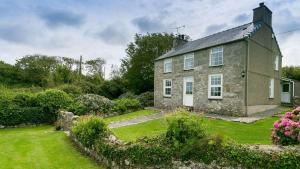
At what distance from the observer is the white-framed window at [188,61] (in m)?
21.3

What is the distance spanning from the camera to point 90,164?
9078 mm

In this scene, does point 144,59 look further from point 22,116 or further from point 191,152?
point 191,152

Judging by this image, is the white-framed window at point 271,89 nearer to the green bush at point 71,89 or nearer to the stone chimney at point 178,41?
the stone chimney at point 178,41

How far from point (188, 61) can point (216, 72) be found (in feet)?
12.4

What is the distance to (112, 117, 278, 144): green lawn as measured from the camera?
34.6ft

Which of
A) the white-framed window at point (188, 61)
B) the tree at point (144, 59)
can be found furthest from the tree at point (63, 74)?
the white-framed window at point (188, 61)

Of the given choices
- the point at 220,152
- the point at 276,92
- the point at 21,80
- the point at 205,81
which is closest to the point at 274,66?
the point at 276,92

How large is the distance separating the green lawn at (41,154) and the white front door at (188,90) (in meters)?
11.0

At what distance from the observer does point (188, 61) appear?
2186 cm

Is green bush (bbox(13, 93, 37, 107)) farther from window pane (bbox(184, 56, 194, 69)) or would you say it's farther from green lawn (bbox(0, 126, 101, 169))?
window pane (bbox(184, 56, 194, 69))

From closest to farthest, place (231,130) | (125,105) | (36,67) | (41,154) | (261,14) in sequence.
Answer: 1. (41,154)
2. (231,130)
3. (261,14)
4. (125,105)
5. (36,67)

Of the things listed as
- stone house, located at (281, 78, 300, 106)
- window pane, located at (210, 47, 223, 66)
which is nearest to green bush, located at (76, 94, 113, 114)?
window pane, located at (210, 47, 223, 66)

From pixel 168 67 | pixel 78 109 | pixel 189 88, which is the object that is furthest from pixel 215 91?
pixel 78 109

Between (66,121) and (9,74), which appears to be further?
(9,74)
